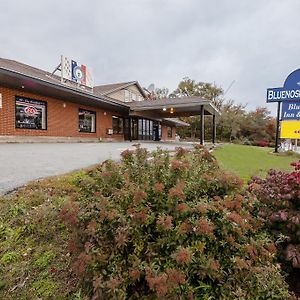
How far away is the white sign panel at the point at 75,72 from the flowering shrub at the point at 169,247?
1595cm

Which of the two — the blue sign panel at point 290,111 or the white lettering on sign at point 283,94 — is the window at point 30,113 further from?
the blue sign panel at point 290,111

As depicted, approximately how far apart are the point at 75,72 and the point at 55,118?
4.06m

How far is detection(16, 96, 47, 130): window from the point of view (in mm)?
14078

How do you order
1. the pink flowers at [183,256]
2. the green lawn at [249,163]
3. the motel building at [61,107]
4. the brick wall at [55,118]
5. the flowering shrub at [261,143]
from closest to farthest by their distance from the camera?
the pink flowers at [183,256]
the green lawn at [249,163]
the motel building at [61,107]
the brick wall at [55,118]
the flowering shrub at [261,143]

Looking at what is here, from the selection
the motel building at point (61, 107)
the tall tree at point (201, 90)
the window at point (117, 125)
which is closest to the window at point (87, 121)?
the motel building at point (61, 107)

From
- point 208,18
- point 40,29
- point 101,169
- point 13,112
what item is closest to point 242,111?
point 208,18

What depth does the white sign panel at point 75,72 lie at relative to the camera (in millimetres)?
16562

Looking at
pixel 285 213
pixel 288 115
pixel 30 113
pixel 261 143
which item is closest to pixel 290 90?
pixel 288 115

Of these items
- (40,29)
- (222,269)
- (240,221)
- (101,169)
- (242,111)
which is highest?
(40,29)

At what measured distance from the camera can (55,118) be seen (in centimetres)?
1603

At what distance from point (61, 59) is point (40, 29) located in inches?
231

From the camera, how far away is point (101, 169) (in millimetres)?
2736

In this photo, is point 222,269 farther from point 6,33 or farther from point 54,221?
point 6,33

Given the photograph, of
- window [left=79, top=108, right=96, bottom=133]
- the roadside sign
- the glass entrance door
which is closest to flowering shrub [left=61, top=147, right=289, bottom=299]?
the roadside sign
